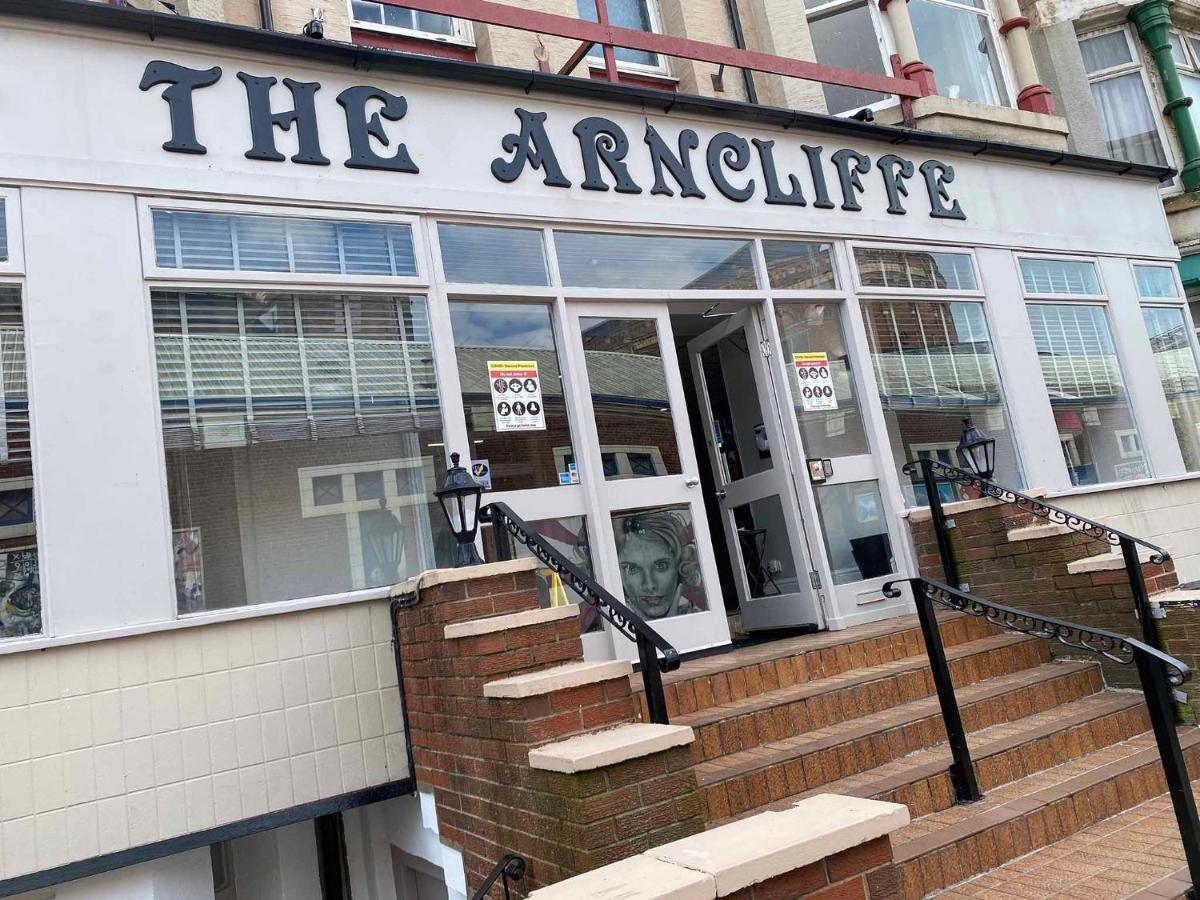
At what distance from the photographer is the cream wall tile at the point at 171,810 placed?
3.96 metres

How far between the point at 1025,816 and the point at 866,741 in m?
0.72

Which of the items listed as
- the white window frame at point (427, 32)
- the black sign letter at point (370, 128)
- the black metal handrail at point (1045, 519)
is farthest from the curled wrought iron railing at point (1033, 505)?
the white window frame at point (427, 32)

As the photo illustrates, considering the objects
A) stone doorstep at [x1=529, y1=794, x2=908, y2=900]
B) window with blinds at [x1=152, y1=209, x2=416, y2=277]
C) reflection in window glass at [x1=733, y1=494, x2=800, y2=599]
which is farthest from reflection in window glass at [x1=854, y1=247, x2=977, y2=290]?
stone doorstep at [x1=529, y1=794, x2=908, y2=900]

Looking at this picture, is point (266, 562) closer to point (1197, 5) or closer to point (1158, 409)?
point (1158, 409)

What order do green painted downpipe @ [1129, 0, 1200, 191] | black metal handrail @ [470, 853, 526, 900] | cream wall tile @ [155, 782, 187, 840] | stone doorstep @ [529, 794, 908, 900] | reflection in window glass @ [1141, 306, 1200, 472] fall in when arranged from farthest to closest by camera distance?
green painted downpipe @ [1129, 0, 1200, 191] < reflection in window glass @ [1141, 306, 1200, 472] < cream wall tile @ [155, 782, 187, 840] < black metal handrail @ [470, 853, 526, 900] < stone doorstep @ [529, 794, 908, 900]

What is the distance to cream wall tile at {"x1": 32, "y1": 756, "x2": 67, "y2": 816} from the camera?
377cm

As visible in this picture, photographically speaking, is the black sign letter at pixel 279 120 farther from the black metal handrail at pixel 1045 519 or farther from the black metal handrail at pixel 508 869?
the black metal handrail at pixel 1045 519

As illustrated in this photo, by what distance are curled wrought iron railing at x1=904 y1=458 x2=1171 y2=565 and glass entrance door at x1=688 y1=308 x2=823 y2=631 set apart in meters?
1.00

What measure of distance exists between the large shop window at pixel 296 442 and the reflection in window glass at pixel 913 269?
3.64 meters

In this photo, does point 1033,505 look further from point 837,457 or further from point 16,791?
point 16,791

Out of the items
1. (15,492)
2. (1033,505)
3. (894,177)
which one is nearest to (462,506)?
(15,492)

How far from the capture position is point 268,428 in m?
4.70

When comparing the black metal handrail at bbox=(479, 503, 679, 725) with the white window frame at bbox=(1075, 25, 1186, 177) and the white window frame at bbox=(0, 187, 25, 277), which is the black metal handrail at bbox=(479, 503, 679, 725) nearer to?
the white window frame at bbox=(0, 187, 25, 277)

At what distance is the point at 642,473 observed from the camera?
5.81 metres
